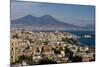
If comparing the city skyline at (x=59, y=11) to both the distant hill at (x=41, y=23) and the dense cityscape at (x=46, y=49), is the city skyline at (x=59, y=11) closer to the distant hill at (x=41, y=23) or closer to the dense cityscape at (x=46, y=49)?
the distant hill at (x=41, y=23)

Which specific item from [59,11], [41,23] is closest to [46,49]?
[41,23]

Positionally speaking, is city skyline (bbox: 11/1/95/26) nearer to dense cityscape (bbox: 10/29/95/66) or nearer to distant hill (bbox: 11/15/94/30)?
distant hill (bbox: 11/15/94/30)

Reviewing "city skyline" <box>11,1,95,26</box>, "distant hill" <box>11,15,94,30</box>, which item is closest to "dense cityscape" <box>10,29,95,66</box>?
"distant hill" <box>11,15,94,30</box>

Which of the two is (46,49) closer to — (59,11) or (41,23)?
(41,23)

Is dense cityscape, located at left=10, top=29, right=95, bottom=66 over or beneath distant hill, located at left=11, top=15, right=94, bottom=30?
beneath

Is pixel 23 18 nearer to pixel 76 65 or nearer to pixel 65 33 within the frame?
pixel 65 33
